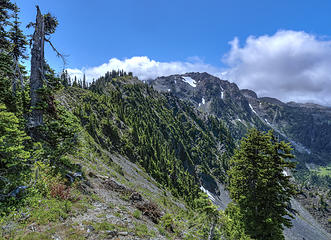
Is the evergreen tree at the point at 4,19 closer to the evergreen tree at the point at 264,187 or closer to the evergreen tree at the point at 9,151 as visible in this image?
the evergreen tree at the point at 9,151

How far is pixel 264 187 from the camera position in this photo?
17.9 metres

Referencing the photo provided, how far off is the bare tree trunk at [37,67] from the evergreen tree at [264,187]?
66.0 ft

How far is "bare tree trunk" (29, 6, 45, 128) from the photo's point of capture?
1248cm

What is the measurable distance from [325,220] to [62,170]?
21476cm

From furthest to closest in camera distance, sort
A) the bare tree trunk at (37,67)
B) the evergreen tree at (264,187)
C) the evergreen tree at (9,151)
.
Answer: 1. the evergreen tree at (264,187)
2. the bare tree trunk at (37,67)
3. the evergreen tree at (9,151)

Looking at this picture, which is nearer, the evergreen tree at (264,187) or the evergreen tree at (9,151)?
the evergreen tree at (9,151)

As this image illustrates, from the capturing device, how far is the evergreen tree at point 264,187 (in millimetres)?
17031

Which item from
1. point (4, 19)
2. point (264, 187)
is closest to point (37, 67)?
point (4, 19)

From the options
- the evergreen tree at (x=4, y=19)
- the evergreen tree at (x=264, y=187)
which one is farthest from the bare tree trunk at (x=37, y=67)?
the evergreen tree at (x=264, y=187)

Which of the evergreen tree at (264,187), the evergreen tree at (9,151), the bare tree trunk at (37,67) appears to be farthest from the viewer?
the evergreen tree at (264,187)

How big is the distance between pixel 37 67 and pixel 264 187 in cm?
2287

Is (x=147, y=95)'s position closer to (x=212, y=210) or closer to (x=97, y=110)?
(x=97, y=110)

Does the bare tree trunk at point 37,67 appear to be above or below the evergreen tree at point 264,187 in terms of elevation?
above

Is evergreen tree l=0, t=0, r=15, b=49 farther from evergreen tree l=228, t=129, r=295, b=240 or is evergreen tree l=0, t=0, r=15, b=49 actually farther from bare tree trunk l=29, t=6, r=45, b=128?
evergreen tree l=228, t=129, r=295, b=240
